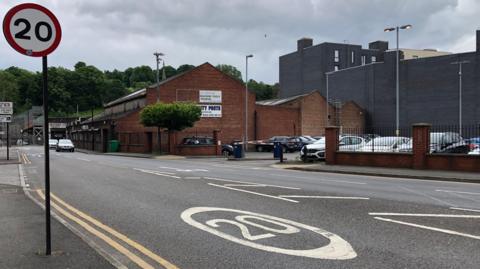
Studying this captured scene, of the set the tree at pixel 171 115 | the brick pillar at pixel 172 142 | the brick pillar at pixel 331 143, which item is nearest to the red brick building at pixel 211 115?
the brick pillar at pixel 172 142

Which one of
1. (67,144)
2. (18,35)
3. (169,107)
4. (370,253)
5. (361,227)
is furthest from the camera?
(67,144)

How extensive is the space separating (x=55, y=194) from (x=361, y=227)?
8499mm

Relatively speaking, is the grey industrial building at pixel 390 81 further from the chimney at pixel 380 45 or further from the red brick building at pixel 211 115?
the red brick building at pixel 211 115

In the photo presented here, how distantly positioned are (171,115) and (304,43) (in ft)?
172

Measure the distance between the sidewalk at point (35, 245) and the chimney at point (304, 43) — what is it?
3176 inches

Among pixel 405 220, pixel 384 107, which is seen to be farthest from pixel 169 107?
pixel 384 107

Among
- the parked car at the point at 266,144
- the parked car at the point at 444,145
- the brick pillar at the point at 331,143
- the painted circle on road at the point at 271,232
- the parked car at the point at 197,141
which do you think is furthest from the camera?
the parked car at the point at 266,144

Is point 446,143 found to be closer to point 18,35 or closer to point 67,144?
point 18,35

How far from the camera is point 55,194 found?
12.7 meters

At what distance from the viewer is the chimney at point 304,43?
285 ft

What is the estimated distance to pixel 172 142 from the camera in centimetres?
4297

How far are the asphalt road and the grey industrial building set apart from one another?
50.1 meters

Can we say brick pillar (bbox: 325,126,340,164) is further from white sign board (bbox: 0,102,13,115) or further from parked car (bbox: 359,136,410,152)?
white sign board (bbox: 0,102,13,115)

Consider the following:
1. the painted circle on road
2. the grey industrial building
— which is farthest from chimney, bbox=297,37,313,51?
the painted circle on road
